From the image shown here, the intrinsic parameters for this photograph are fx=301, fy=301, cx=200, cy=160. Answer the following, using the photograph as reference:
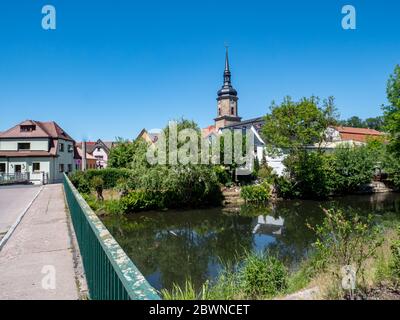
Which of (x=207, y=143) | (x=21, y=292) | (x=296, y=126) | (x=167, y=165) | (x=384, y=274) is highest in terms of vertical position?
(x=296, y=126)

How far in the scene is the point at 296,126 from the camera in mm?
28672

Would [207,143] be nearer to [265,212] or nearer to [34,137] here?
[265,212]

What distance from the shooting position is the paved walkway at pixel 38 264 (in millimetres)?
3959

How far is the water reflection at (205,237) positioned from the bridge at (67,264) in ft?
11.4

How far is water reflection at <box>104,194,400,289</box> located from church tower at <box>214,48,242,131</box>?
4578 centimetres

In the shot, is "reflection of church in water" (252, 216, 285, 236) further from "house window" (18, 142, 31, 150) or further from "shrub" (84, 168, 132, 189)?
"house window" (18, 142, 31, 150)

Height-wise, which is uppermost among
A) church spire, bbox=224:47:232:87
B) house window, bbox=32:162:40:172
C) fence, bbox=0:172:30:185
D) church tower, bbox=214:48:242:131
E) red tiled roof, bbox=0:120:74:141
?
church spire, bbox=224:47:232:87

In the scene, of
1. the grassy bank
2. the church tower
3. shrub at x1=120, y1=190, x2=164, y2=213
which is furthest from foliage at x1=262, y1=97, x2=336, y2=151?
the church tower

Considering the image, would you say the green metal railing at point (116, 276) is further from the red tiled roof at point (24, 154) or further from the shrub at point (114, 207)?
the red tiled roof at point (24, 154)

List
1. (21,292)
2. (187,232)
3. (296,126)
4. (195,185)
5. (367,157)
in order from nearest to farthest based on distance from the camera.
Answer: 1. (21,292)
2. (187,232)
3. (195,185)
4. (296,126)
5. (367,157)

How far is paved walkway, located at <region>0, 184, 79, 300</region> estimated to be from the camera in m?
3.96

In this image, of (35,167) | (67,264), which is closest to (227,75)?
(35,167)
